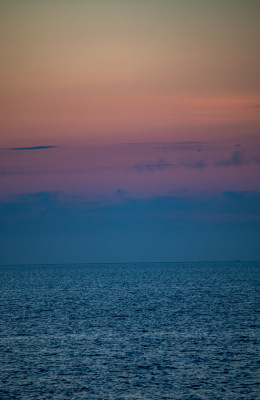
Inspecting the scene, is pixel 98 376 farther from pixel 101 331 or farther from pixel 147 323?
pixel 147 323

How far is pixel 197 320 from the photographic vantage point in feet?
235

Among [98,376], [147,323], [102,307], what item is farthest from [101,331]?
[102,307]

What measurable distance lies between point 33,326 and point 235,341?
79.2 feet

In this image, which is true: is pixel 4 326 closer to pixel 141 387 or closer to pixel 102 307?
pixel 102 307

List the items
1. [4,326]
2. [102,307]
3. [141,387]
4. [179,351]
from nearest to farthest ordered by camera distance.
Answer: [141,387], [179,351], [4,326], [102,307]

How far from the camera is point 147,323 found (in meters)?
69.1

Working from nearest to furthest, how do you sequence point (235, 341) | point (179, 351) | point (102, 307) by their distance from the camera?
point (179, 351) < point (235, 341) < point (102, 307)

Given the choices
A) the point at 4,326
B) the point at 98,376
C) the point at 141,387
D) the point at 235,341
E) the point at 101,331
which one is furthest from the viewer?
the point at 4,326

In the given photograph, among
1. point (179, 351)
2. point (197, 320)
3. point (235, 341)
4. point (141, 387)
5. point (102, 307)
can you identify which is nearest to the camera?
point (141, 387)

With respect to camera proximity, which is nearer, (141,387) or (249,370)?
(141,387)

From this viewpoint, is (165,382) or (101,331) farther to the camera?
(101,331)

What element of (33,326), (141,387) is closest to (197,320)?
(33,326)

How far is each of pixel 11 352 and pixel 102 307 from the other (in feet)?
142

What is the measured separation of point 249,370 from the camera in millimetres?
41000
